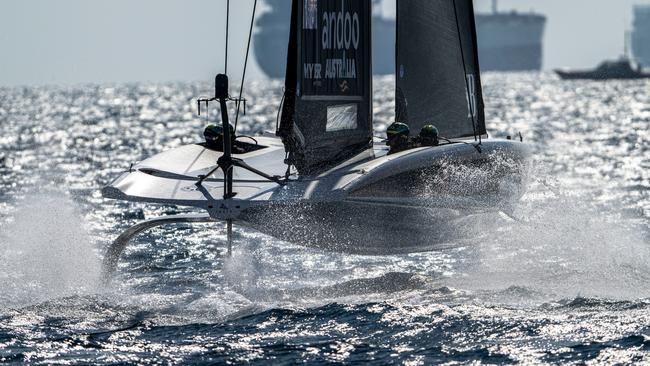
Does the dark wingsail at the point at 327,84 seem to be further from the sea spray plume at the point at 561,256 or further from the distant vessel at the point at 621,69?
the distant vessel at the point at 621,69

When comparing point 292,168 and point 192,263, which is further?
point 192,263

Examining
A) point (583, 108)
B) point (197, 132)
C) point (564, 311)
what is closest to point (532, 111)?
point (583, 108)

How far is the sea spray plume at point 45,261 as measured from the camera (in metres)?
10.3

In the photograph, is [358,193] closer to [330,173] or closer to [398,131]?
[330,173]

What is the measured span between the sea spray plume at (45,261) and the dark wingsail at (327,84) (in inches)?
90.0

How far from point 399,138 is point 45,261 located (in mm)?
3650

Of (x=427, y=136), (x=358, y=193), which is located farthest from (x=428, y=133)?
(x=358, y=193)

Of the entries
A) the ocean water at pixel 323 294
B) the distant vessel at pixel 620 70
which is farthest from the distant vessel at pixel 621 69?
the ocean water at pixel 323 294

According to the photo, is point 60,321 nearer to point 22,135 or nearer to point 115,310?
point 115,310

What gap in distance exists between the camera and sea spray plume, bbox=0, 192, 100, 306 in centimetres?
1027

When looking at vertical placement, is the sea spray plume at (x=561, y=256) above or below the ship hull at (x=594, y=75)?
above

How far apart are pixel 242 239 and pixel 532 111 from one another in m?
53.2

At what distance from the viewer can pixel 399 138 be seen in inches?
461

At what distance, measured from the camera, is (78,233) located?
42.4ft
